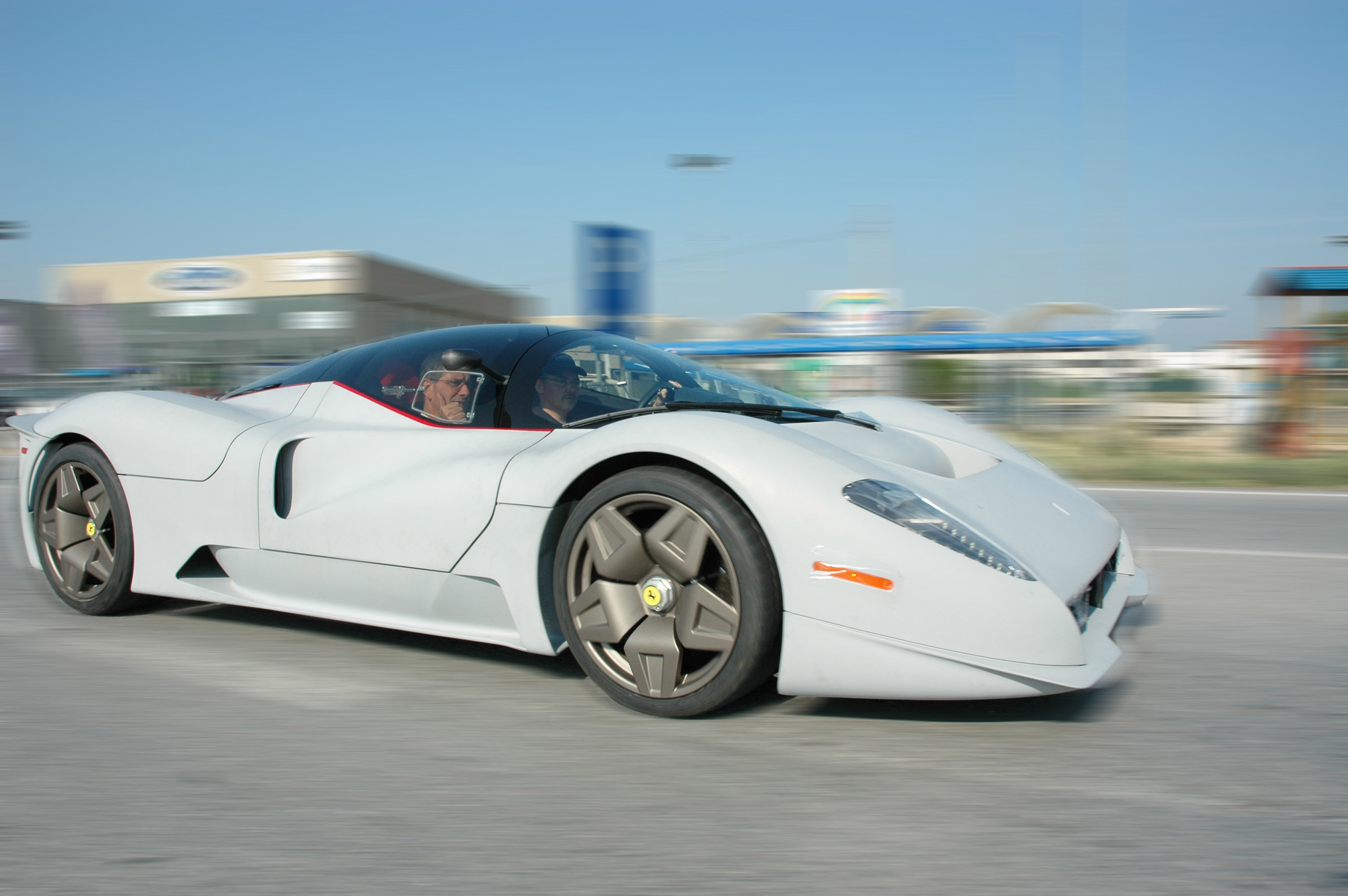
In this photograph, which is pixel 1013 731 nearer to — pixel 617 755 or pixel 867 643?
pixel 867 643

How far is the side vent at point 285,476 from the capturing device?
10.6 ft

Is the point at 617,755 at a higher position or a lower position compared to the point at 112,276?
lower

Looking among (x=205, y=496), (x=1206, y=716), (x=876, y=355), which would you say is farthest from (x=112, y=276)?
(x=1206, y=716)

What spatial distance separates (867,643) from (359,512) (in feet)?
5.08

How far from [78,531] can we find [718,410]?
240cm

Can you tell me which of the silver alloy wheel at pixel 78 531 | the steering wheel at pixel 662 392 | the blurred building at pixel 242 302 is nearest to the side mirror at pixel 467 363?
the steering wheel at pixel 662 392

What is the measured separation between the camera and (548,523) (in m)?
2.72

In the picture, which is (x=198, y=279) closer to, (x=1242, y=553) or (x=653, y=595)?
(x=1242, y=553)

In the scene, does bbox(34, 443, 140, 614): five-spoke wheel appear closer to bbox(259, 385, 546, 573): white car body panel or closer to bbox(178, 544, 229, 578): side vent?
bbox(178, 544, 229, 578): side vent

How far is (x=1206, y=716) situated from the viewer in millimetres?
2596

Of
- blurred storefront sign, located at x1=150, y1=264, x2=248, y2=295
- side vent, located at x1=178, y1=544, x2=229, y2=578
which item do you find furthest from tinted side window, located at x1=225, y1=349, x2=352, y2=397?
blurred storefront sign, located at x1=150, y1=264, x2=248, y2=295

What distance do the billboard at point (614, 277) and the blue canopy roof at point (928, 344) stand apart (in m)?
5.19

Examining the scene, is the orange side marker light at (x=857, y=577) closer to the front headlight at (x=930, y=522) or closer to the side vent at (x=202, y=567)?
the front headlight at (x=930, y=522)

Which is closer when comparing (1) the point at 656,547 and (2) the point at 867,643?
(2) the point at 867,643
